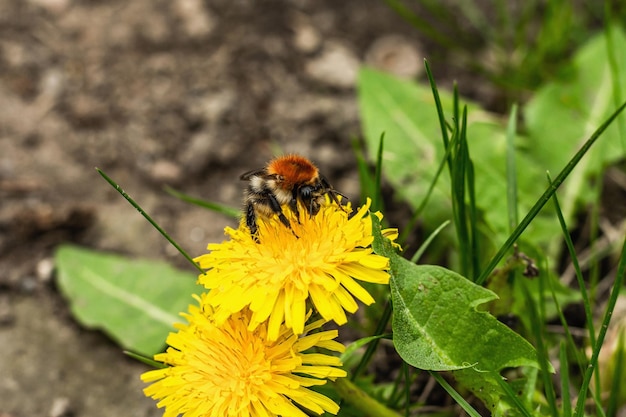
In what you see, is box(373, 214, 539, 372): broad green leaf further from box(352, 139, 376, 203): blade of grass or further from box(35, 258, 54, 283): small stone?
box(35, 258, 54, 283): small stone

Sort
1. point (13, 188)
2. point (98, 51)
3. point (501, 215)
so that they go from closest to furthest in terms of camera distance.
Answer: point (501, 215) → point (13, 188) → point (98, 51)

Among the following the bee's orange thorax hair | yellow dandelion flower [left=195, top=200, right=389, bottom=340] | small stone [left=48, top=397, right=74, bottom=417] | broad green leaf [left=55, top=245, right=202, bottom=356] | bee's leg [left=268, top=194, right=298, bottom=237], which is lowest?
small stone [left=48, top=397, right=74, bottom=417]

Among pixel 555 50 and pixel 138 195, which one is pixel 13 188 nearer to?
pixel 138 195

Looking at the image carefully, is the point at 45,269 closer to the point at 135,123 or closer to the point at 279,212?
the point at 135,123

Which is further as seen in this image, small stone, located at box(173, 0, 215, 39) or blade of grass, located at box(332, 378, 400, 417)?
small stone, located at box(173, 0, 215, 39)

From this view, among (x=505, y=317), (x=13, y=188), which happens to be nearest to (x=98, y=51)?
(x=13, y=188)

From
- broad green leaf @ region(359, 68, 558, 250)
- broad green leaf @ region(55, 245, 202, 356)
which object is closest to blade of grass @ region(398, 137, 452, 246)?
broad green leaf @ region(359, 68, 558, 250)
